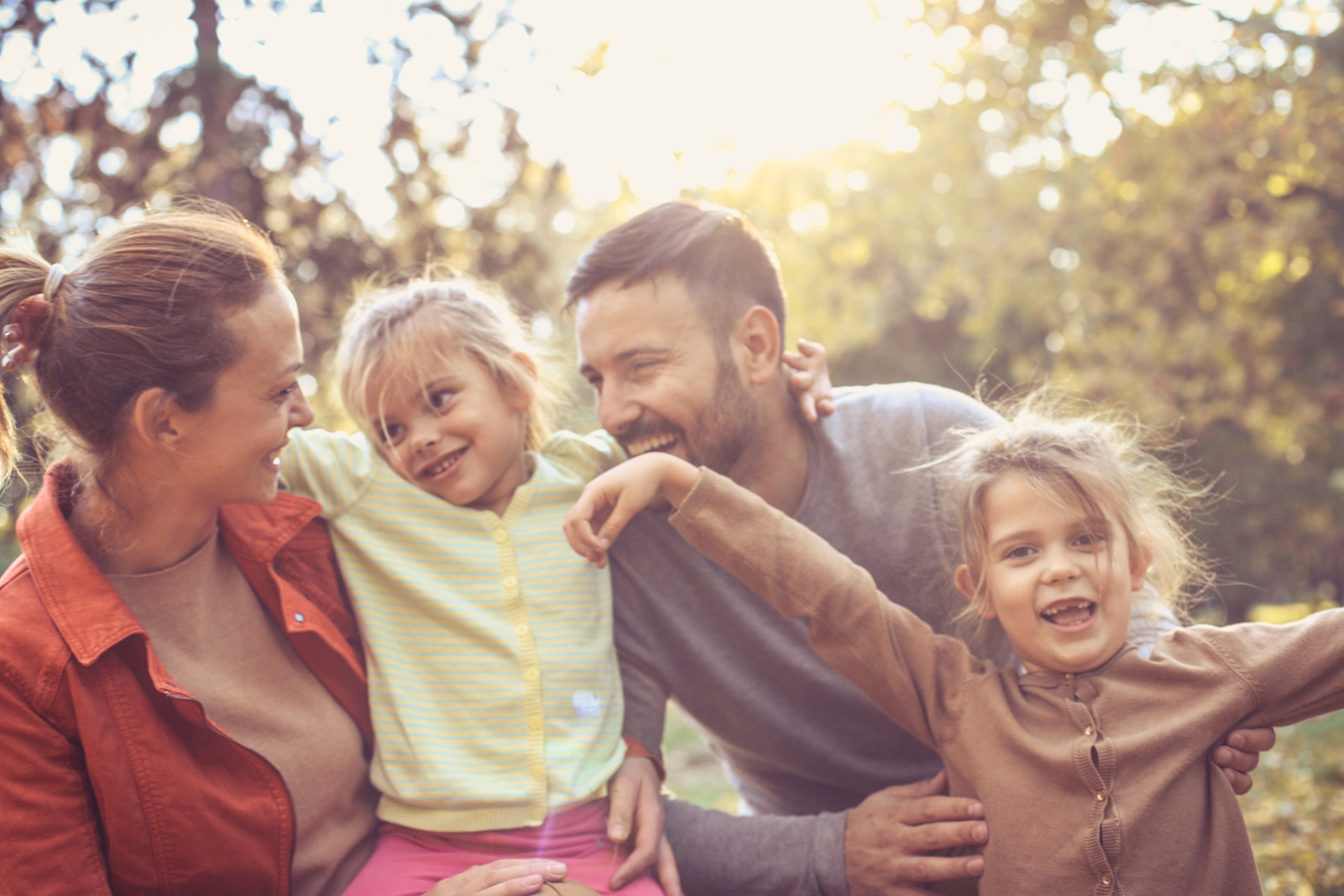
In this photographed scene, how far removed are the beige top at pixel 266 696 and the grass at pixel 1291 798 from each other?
3.33 ft

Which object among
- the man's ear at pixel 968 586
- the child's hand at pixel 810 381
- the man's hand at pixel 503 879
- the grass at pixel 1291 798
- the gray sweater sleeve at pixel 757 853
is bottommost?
the grass at pixel 1291 798

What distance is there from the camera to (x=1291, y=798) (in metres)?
4.17

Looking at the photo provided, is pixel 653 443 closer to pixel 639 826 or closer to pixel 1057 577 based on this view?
pixel 639 826

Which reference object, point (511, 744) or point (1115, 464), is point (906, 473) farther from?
point (511, 744)

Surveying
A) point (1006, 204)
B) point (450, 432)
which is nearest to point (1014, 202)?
point (1006, 204)

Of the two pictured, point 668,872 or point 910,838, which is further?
point 668,872

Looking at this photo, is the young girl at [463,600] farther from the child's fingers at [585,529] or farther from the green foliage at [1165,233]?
the green foliage at [1165,233]

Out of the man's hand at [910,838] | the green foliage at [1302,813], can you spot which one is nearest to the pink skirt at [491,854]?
the man's hand at [910,838]

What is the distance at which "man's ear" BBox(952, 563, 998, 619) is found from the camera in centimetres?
216

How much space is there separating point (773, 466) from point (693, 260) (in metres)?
0.60

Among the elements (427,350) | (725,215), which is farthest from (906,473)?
(427,350)

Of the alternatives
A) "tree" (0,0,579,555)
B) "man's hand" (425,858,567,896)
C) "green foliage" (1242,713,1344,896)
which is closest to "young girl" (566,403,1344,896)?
"man's hand" (425,858,567,896)

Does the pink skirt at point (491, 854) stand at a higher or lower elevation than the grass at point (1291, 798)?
higher

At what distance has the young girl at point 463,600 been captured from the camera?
218cm
